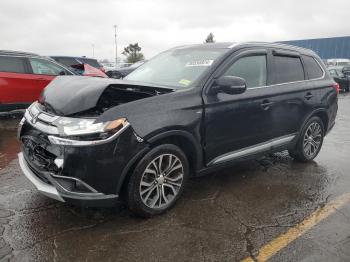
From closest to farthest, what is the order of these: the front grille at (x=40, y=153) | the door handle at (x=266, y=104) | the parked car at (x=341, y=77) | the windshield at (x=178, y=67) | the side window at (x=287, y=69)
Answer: the front grille at (x=40, y=153)
the windshield at (x=178, y=67)
the door handle at (x=266, y=104)
the side window at (x=287, y=69)
the parked car at (x=341, y=77)

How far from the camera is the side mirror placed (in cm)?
386

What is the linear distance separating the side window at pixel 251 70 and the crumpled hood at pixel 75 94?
997 mm

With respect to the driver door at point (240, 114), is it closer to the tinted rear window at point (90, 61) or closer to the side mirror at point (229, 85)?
the side mirror at point (229, 85)

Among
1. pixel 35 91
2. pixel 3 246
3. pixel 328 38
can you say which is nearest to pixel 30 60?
pixel 35 91

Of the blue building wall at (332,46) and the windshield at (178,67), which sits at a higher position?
the blue building wall at (332,46)

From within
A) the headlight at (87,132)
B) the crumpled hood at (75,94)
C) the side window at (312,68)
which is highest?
the side window at (312,68)

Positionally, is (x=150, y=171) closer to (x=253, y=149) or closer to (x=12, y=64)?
(x=253, y=149)

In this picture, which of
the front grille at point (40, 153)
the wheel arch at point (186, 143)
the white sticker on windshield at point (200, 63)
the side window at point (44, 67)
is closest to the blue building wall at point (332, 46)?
the side window at point (44, 67)

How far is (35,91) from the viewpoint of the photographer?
8.84 meters

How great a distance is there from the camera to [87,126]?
3.12 metres

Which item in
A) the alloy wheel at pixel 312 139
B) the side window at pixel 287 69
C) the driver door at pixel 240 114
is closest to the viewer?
the driver door at pixel 240 114

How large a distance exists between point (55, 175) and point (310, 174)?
3.61 meters

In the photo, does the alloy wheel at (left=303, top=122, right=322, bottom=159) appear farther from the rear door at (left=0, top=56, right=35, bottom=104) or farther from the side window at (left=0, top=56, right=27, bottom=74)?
the side window at (left=0, top=56, right=27, bottom=74)

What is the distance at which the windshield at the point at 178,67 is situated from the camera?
4121 millimetres
